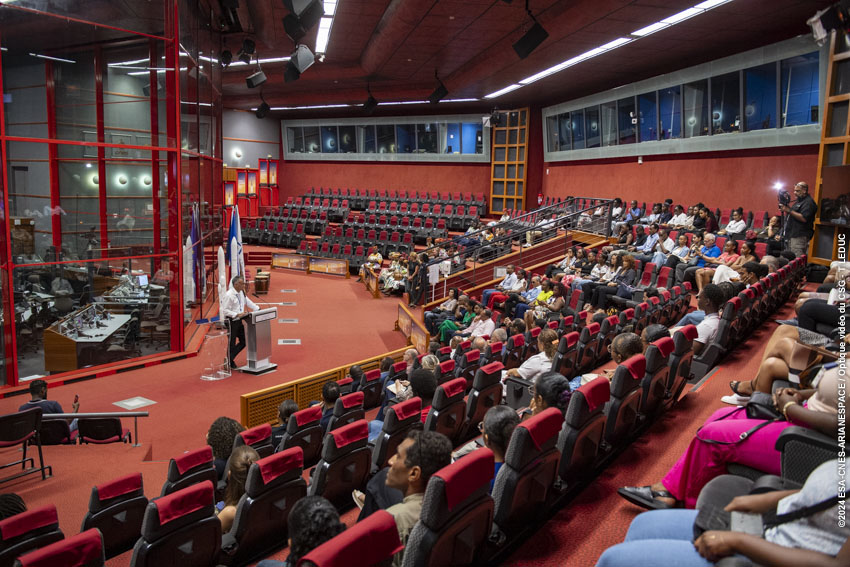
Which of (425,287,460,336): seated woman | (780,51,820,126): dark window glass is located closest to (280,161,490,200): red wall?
(425,287,460,336): seated woman

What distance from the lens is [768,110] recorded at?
39.2ft

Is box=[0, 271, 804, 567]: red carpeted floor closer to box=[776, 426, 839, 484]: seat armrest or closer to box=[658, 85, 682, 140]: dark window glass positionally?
box=[776, 426, 839, 484]: seat armrest

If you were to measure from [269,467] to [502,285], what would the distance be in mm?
9447

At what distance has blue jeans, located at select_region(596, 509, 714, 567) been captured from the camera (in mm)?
1832

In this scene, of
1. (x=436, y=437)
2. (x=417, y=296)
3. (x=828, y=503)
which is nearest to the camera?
(x=828, y=503)

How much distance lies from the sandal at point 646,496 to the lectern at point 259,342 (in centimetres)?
718

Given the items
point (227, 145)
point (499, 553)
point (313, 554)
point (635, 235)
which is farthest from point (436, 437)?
point (227, 145)

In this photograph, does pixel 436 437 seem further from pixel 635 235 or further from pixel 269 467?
pixel 635 235

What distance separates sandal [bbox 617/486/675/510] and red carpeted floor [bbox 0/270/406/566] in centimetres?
313

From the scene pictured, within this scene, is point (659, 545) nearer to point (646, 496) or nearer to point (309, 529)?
point (646, 496)

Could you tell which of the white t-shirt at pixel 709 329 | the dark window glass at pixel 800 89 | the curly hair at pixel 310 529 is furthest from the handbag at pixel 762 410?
the dark window glass at pixel 800 89

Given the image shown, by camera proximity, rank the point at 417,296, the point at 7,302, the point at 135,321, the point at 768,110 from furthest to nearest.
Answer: the point at 417,296 → the point at 768,110 → the point at 135,321 → the point at 7,302

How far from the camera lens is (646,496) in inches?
114

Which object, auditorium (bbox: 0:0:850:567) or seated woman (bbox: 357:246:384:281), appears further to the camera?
seated woman (bbox: 357:246:384:281)
